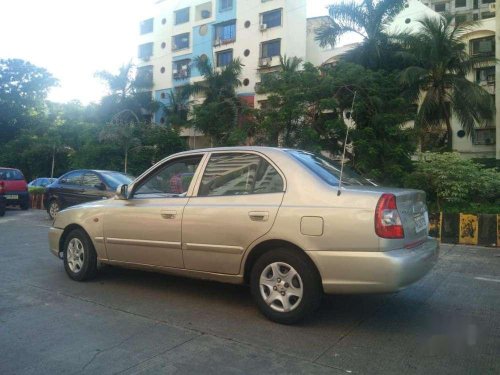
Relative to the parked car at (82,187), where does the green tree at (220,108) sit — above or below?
above

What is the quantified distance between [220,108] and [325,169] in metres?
20.2

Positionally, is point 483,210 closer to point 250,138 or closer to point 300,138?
point 300,138

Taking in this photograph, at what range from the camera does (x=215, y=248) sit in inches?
182

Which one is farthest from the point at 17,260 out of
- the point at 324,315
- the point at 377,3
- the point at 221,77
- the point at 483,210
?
the point at 221,77

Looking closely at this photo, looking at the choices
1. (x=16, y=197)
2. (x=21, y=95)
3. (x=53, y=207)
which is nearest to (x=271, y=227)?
(x=53, y=207)

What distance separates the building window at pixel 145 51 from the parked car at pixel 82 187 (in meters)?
41.8

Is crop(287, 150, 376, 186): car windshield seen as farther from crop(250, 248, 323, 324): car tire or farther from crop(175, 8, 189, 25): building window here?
crop(175, 8, 189, 25): building window

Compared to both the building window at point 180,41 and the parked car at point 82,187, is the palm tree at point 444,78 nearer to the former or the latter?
the parked car at point 82,187

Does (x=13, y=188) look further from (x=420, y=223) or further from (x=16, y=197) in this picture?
(x=420, y=223)

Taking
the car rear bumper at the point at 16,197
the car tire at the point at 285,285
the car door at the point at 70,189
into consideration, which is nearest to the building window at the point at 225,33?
the car rear bumper at the point at 16,197

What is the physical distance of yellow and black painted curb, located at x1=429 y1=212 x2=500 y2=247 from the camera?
9.39 metres

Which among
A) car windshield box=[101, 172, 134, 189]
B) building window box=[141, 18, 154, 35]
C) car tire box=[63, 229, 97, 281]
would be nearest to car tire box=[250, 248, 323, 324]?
car tire box=[63, 229, 97, 281]

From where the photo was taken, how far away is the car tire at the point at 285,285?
13.4 ft

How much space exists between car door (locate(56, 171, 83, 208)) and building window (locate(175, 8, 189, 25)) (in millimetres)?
39697
